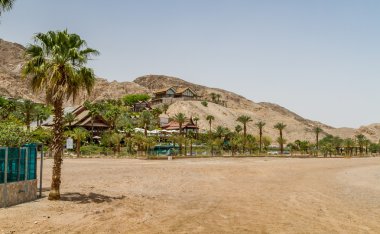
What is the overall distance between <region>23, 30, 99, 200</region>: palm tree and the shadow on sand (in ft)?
3.44

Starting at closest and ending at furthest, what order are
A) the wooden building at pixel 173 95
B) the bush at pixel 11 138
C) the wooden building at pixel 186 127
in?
the bush at pixel 11 138 < the wooden building at pixel 186 127 < the wooden building at pixel 173 95

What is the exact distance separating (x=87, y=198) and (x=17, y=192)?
13.6 feet

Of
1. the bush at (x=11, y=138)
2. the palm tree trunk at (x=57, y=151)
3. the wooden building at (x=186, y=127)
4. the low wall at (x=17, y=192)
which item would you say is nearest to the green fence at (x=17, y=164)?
the low wall at (x=17, y=192)

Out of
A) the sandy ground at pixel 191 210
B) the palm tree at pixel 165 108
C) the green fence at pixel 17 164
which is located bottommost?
the sandy ground at pixel 191 210

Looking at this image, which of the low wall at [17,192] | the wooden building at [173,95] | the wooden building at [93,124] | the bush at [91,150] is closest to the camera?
the low wall at [17,192]

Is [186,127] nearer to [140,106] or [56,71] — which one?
[140,106]

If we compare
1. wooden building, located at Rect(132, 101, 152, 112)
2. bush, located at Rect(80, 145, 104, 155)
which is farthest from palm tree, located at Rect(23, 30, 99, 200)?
wooden building, located at Rect(132, 101, 152, 112)

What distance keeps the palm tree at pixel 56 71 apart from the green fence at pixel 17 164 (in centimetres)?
114

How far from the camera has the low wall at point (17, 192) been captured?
17875 mm

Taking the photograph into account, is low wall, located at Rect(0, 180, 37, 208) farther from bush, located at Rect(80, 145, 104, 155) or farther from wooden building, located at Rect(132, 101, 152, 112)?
wooden building, located at Rect(132, 101, 152, 112)

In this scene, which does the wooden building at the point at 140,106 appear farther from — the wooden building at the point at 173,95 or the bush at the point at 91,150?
the bush at the point at 91,150

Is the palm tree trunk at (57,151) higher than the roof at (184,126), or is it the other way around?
the roof at (184,126)

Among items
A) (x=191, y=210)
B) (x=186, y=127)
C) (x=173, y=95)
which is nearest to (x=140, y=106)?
(x=173, y=95)

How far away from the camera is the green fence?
17.9 m
